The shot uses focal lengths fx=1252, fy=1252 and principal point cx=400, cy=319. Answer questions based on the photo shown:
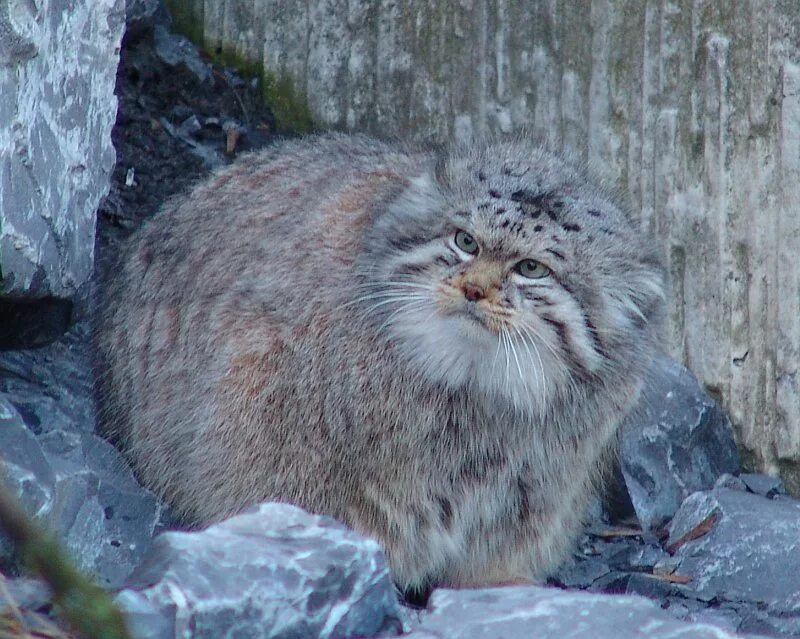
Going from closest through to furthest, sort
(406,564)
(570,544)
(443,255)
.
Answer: (443,255)
(406,564)
(570,544)

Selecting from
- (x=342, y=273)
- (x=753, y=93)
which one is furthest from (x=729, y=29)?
(x=342, y=273)

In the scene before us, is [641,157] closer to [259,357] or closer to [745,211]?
[745,211]

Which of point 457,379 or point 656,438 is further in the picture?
point 656,438

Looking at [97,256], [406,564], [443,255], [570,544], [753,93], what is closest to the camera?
[443,255]

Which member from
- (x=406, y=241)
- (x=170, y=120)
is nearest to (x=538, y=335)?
(x=406, y=241)

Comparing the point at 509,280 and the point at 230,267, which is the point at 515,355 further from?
the point at 230,267

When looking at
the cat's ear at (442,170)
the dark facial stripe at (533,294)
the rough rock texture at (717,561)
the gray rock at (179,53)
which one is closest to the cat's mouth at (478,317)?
the dark facial stripe at (533,294)

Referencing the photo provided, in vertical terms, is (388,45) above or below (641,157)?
above
